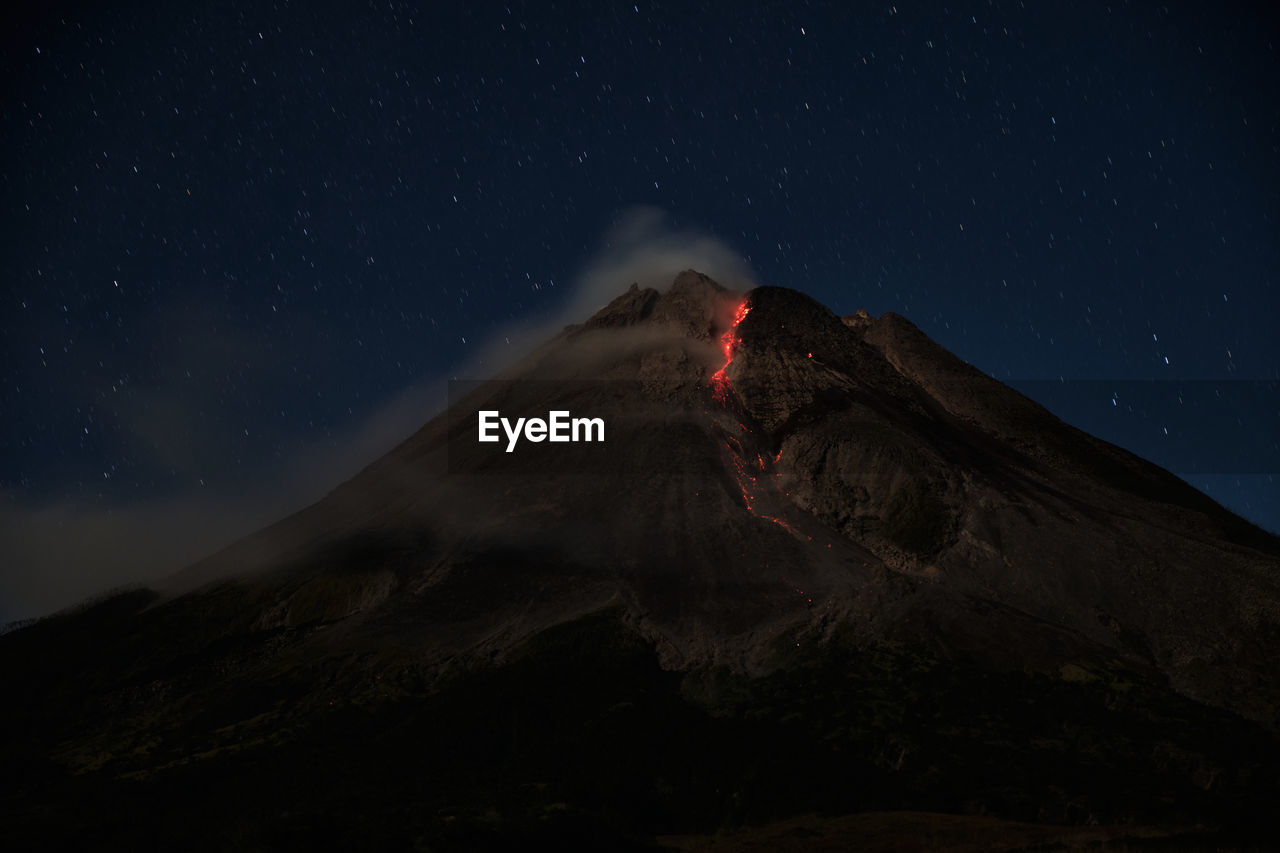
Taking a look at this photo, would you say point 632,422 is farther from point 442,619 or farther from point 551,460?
point 442,619

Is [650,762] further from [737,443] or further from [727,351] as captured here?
[727,351]

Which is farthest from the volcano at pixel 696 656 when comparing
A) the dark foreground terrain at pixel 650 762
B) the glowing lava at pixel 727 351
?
the glowing lava at pixel 727 351

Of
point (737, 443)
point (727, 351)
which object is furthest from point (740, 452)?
point (727, 351)

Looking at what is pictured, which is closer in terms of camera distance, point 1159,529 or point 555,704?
point 555,704

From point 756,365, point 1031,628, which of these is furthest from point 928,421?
point 1031,628

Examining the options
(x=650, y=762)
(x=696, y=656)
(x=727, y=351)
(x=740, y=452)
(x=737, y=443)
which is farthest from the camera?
(x=727, y=351)
